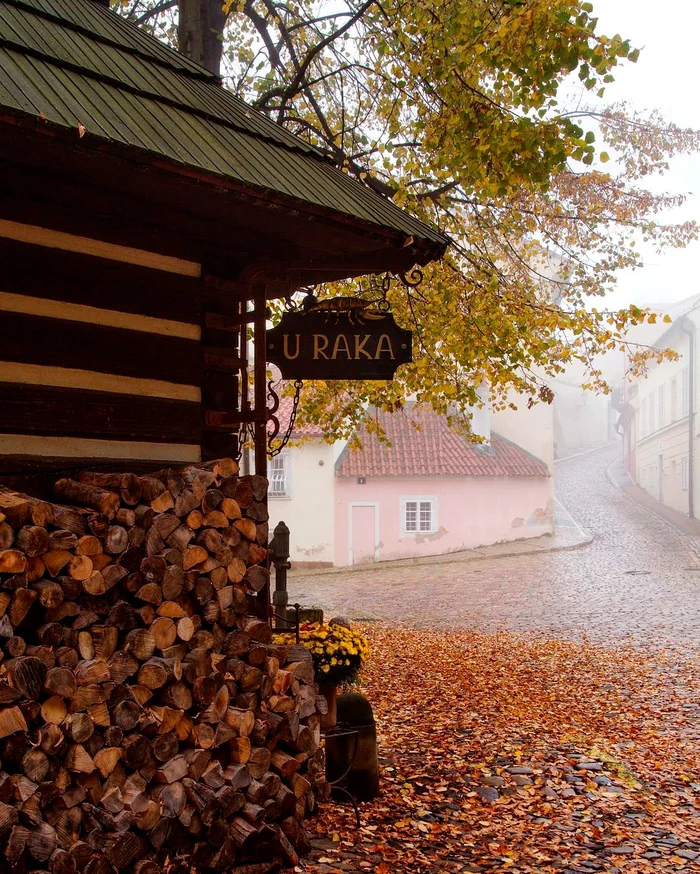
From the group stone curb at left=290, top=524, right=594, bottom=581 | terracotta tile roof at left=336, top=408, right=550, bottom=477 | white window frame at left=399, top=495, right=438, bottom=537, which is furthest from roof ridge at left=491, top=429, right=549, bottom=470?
white window frame at left=399, top=495, right=438, bottom=537

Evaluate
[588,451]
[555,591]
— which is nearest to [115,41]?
[555,591]

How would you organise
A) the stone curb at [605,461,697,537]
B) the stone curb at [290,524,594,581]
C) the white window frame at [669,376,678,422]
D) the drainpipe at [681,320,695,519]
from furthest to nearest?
the white window frame at [669,376,678,422]
the drainpipe at [681,320,695,519]
the stone curb at [605,461,697,537]
the stone curb at [290,524,594,581]

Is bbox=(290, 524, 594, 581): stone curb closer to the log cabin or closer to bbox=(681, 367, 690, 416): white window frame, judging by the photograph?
bbox=(681, 367, 690, 416): white window frame

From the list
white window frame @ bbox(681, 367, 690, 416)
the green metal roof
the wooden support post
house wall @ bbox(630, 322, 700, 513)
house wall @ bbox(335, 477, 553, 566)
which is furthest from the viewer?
house wall @ bbox(630, 322, 700, 513)

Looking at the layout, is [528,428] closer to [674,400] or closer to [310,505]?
[674,400]

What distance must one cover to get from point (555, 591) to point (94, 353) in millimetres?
15295

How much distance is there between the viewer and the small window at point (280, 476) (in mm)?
25359

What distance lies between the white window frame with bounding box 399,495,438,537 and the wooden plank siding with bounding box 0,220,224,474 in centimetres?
2137

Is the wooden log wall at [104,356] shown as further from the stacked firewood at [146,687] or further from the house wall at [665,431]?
the house wall at [665,431]

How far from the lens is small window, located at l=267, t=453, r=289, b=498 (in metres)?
25.4

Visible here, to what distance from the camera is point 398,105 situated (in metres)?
10.1

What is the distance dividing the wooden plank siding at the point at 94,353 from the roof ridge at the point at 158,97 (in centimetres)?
82

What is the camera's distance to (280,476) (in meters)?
25.6

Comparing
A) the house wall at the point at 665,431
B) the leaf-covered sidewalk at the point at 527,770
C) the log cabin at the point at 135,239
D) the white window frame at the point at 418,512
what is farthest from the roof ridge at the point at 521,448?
the log cabin at the point at 135,239
